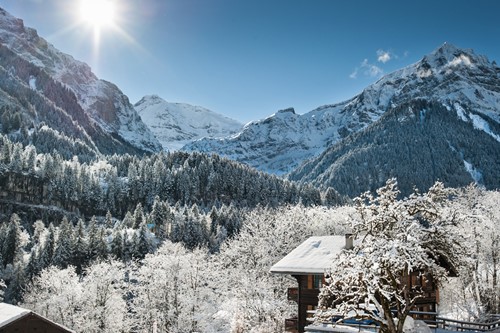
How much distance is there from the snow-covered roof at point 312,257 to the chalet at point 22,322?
16.3m

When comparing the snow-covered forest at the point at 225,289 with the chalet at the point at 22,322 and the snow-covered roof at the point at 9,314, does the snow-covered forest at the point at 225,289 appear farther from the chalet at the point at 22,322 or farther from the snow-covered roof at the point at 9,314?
the snow-covered roof at the point at 9,314

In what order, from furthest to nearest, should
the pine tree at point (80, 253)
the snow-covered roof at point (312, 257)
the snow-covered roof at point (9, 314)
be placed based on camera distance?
the pine tree at point (80, 253)
the snow-covered roof at point (312, 257)
the snow-covered roof at point (9, 314)

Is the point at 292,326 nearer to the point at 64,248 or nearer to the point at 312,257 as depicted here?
the point at 312,257

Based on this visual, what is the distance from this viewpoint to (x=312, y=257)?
38.3m

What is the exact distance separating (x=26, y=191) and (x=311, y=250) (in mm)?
166421

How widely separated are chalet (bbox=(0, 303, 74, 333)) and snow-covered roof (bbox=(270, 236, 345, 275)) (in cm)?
1633

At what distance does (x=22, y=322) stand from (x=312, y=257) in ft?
70.1

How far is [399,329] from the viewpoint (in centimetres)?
2203

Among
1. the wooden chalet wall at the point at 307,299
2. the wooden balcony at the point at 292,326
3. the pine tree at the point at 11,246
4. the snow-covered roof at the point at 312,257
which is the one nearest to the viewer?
the snow-covered roof at the point at 312,257

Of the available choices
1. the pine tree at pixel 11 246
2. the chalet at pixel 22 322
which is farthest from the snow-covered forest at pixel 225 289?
the pine tree at pixel 11 246

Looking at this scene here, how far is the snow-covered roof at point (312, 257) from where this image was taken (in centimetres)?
3636

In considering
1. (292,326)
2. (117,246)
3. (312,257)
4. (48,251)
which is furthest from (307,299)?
(117,246)

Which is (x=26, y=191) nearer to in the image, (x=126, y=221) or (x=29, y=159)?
(x=29, y=159)

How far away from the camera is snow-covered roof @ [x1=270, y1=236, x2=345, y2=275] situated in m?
→ 36.4
